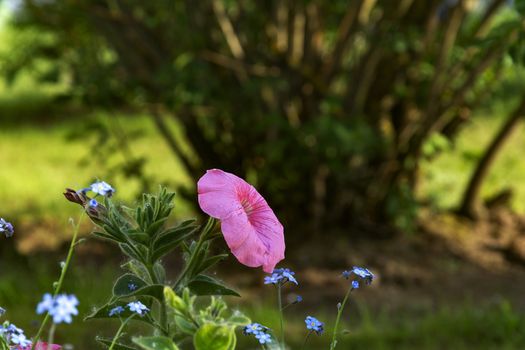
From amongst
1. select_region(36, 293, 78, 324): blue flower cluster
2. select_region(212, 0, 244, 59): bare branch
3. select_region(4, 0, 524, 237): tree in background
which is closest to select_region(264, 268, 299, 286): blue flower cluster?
select_region(36, 293, 78, 324): blue flower cluster

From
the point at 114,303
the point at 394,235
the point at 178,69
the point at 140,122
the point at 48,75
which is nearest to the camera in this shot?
the point at 114,303

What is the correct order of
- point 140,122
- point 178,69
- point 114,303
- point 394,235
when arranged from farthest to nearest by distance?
point 140,122 < point 394,235 < point 178,69 < point 114,303

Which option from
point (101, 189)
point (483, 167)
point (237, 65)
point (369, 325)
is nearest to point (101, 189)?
point (101, 189)

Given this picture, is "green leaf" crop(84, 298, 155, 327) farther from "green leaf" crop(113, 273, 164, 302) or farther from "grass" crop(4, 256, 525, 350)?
"grass" crop(4, 256, 525, 350)

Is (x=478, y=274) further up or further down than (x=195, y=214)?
further down

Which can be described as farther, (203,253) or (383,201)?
(383,201)

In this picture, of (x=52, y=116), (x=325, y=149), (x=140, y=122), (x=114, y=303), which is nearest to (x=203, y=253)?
(x=114, y=303)

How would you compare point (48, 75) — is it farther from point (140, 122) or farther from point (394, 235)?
point (140, 122)
